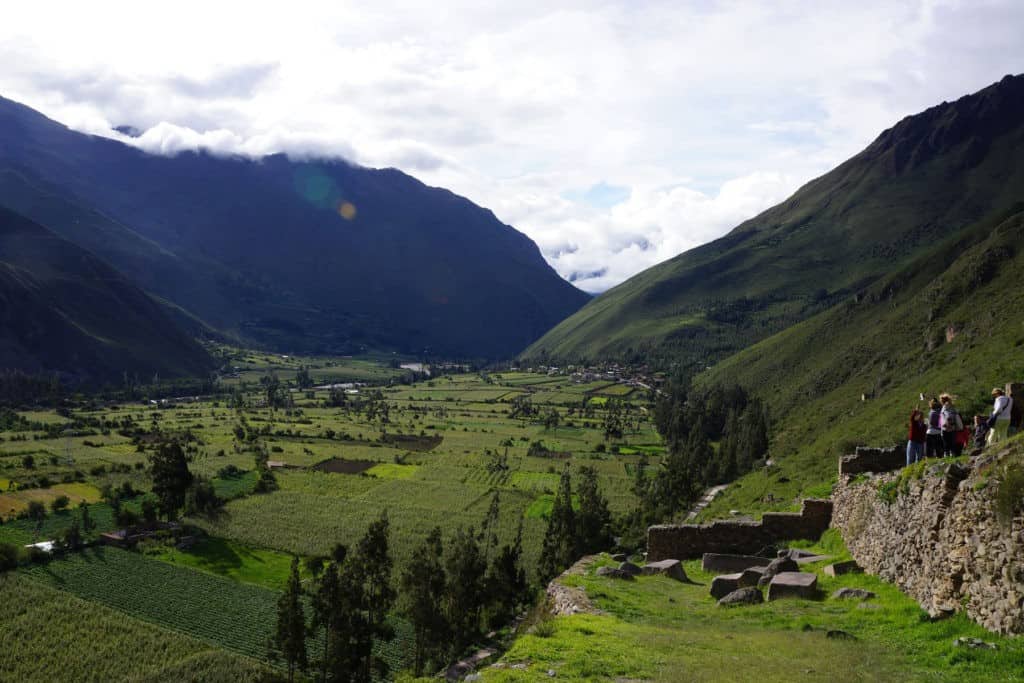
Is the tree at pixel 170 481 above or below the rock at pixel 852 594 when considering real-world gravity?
below

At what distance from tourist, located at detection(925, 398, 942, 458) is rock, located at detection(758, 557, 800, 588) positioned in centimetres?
691

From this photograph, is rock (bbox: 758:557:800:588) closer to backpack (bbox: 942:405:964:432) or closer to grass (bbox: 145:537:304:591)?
backpack (bbox: 942:405:964:432)

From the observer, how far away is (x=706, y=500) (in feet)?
246

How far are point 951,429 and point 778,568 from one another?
332 inches

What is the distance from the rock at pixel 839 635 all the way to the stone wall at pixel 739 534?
53.0ft

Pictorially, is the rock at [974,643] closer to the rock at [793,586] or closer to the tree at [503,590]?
the rock at [793,586]

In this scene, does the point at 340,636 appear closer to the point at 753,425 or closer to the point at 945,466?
the point at 945,466

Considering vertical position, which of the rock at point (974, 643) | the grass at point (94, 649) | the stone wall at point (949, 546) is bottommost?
the grass at point (94, 649)

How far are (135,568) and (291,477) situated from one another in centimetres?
5282

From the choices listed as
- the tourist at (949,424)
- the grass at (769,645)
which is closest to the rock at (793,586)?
the grass at (769,645)

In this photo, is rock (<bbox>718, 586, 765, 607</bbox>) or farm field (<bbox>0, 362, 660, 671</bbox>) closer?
rock (<bbox>718, 586, 765, 607</bbox>)

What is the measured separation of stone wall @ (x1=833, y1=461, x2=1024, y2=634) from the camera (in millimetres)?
14844

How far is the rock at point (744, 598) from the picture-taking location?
24.4 m

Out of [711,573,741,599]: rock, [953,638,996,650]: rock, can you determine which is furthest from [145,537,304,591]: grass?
[953,638,996,650]: rock
